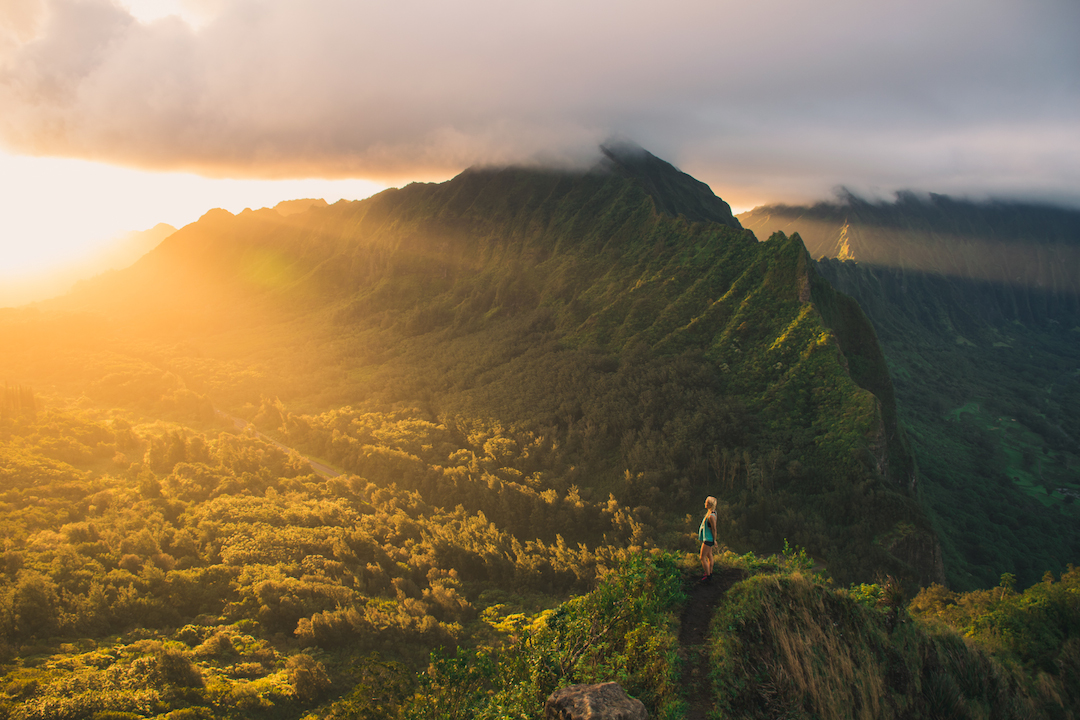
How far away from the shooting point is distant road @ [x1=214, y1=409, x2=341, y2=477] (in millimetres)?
71994

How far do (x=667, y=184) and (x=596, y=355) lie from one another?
2893 inches

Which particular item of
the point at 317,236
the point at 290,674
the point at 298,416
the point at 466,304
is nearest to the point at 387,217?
the point at 317,236

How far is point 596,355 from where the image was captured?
266 ft

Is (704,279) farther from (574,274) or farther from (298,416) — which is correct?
(298,416)

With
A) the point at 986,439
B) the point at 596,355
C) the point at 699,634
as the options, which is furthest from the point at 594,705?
the point at 986,439

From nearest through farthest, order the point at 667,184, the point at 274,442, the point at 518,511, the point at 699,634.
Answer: the point at 699,634, the point at 518,511, the point at 274,442, the point at 667,184

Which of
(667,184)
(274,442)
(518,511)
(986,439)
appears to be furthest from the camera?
(667,184)

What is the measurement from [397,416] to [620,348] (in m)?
37.0

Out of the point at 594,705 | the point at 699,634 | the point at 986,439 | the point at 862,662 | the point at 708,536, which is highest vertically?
the point at 708,536

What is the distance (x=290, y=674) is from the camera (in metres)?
33.4

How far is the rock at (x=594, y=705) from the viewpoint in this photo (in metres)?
10.8

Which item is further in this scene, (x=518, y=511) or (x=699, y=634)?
(x=518, y=511)

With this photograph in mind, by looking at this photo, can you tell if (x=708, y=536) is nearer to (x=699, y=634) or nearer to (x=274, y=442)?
(x=699, y=634)

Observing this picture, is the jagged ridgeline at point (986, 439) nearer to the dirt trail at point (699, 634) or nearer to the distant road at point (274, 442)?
the dirt trail at point (699, 634)
